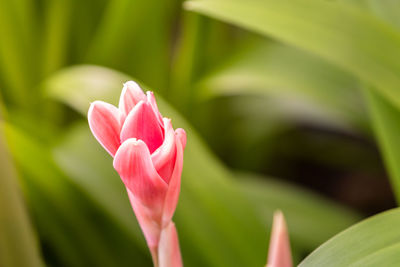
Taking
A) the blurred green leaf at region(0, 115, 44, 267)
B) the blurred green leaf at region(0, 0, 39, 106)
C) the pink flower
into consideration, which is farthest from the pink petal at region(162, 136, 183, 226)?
the blurred green leaf at region(0, 0, 39, 106)

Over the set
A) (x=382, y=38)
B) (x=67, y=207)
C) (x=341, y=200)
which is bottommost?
(x=341, y=200)

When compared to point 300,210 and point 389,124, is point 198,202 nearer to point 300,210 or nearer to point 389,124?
point 389,124

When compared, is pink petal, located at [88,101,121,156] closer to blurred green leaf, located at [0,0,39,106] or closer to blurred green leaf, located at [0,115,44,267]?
blurred green leaf, located at [0,115,44,267]

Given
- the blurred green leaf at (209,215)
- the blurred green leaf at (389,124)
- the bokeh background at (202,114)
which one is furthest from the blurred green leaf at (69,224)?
the blurred green leaf at (389,124)

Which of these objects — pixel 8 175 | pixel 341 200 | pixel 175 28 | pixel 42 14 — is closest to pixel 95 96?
pixel 8 175

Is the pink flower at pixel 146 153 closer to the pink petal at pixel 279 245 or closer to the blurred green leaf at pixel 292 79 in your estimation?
the pink petal at pixel 279 245

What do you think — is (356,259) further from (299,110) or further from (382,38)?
(299,110)
